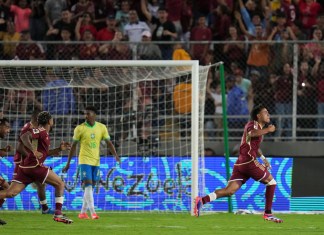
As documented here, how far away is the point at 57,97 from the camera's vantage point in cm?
2092

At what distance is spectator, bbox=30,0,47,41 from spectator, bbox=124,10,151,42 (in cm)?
217

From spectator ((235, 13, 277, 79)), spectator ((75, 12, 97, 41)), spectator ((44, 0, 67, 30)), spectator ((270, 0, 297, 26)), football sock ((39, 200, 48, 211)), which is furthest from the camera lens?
spectator ((44, 0, 67, 30))

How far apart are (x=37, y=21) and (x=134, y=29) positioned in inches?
101

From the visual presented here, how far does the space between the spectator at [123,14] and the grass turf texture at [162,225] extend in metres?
6.25

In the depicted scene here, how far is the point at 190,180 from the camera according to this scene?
20250 millimetres

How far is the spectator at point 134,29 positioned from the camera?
2312cm

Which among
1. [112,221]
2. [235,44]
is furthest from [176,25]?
[112,221]

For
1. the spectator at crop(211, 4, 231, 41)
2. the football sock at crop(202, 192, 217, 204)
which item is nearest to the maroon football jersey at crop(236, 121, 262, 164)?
the football sock at crop(202, 192, 217, 204)

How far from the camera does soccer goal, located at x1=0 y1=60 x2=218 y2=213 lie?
66.5 feet

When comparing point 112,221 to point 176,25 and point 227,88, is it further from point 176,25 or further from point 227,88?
point 176,25

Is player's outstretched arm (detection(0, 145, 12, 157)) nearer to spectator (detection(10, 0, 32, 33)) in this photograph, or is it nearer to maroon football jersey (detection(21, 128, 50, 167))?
maroon football jersey (detection(21, 128, 50, 167))

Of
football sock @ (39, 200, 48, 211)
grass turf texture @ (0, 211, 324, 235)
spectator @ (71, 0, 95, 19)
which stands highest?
spectator @ (71, 0, 95, 19)

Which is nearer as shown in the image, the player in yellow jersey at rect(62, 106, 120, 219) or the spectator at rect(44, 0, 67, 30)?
the player in yellow jersey at rect(62, 106, 120, 219)

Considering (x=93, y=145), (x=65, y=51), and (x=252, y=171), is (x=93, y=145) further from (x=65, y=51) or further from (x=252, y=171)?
(x=65, y=51)
